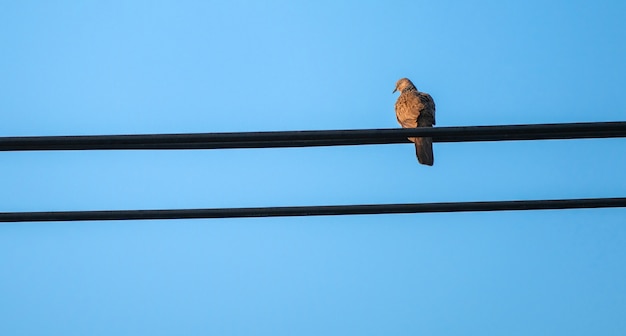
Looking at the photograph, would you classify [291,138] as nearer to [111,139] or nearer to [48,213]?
[111,139]

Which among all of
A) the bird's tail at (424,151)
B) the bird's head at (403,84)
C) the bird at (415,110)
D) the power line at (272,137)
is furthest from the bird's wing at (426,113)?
the power line at (272,137)

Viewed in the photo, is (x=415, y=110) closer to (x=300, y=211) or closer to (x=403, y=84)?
(x=403, y=84)

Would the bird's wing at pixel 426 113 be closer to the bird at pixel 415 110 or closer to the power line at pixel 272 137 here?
the bird at pixel 415 110

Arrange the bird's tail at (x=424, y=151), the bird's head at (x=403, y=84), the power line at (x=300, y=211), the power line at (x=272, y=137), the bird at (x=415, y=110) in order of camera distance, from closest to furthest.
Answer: the power line at (x=272, y=137)
the power line at (x=300, y=211)
the bird's tail at (x=424, y=151)
the bird at (x=415, y=110)
the bird's head at (x=403, y=84)

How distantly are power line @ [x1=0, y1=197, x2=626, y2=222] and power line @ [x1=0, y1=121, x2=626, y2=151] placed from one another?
1.12 ft

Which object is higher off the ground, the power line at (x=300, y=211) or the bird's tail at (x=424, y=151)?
the bird's tail at (x=424, y=151)

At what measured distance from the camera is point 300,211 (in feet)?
10.1

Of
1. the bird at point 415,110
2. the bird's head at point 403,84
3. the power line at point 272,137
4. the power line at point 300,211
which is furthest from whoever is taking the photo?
the bird's head at point 403,84

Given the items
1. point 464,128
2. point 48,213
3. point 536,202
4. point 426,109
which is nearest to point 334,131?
point 464,128

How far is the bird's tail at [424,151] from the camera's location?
606 cm

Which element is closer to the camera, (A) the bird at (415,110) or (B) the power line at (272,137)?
(B) the power line at (272,137)

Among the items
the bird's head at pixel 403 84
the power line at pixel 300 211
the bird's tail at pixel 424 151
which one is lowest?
the power line at pixel 300 211

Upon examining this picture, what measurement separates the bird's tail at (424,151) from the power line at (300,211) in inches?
116

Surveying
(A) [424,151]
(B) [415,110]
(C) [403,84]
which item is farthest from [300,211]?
(C) [403,84]
